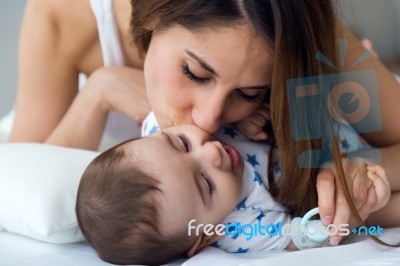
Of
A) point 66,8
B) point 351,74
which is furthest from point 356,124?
point 66,8

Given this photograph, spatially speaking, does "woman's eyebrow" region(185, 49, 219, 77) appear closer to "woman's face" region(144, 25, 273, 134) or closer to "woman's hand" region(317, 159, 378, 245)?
"woman's face" region(144, 25, 273, 134)

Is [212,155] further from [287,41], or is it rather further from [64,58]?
[64,58]

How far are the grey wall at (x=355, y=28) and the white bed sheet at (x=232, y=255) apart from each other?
417 mm

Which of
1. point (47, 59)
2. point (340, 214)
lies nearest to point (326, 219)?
point (340, 214)

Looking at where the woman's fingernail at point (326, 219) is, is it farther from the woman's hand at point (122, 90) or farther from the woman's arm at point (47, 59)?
the woman's arm at point (47, 59)

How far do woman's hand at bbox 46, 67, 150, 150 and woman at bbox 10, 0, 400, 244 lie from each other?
1.08 ft

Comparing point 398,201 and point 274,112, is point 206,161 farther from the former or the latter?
point 398,201

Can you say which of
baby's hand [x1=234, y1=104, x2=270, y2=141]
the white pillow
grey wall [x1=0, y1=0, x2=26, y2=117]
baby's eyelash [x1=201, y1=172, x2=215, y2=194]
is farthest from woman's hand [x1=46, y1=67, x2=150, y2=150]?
grey wall [x1=0, y1=0, x2=26, y2=117]

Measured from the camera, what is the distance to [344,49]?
1124 mm

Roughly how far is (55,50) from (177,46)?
626 millimetres

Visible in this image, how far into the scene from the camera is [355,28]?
1.17 m

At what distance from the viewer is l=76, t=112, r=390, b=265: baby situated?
93 cm

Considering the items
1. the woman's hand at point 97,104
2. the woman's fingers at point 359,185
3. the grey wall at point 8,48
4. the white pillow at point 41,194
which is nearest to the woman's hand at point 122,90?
the woman's hand at point 97,104

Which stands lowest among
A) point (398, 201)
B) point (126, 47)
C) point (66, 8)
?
point (398, 201)
